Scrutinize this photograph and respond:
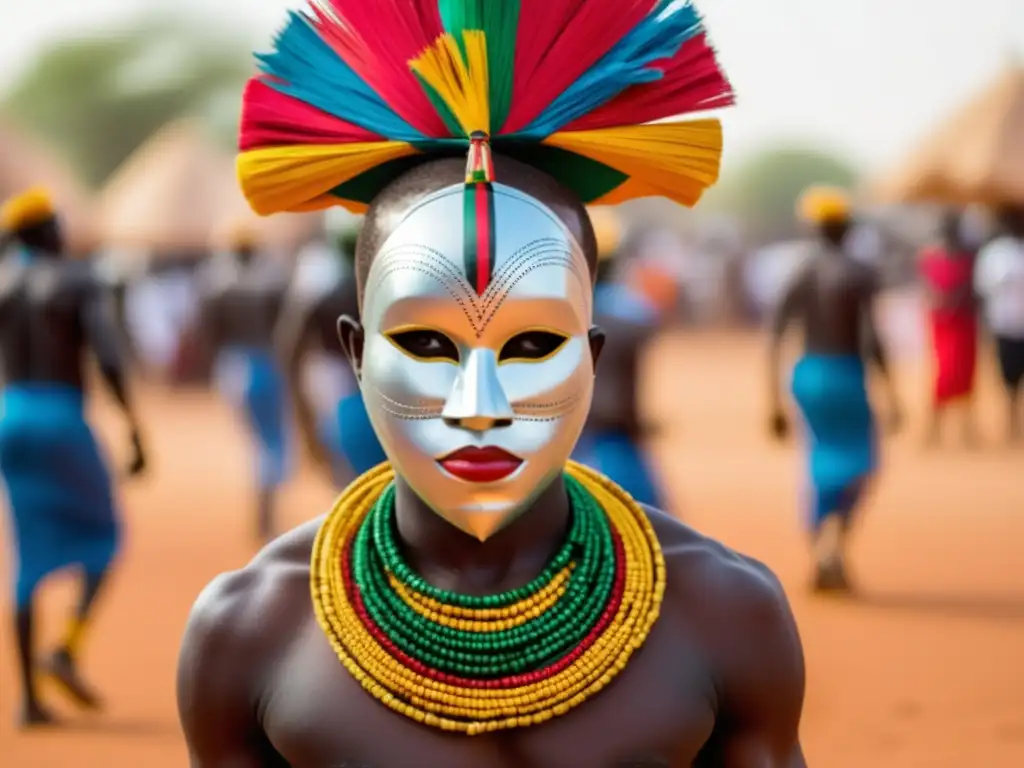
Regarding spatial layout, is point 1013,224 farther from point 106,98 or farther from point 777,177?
point 777,177

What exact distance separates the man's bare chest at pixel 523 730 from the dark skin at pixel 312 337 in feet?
17.3

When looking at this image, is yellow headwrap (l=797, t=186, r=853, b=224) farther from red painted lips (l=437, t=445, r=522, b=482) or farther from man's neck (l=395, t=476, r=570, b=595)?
red painted lips (l=437, t=445, r=522, b=482)

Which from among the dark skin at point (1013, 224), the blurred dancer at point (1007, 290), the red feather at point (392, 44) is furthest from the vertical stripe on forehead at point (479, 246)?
the dark skin at point (1013, 224)

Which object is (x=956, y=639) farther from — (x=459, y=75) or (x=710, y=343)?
(x=710, y=343)

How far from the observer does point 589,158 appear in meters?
2.57

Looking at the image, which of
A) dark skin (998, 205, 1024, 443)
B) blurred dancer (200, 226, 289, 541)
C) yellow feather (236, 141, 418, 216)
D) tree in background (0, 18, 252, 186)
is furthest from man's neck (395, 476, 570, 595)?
tree in background (0, 18, 252, 186)

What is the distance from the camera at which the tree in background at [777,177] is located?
7256 cm

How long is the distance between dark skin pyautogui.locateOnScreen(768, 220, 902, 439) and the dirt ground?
1.29 metres

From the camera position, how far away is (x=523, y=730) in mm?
2346

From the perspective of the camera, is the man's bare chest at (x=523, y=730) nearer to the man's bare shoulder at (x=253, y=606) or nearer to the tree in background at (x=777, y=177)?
the man's bare shoulder at (x=253, y=606)

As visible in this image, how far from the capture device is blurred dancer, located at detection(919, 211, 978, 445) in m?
14.1

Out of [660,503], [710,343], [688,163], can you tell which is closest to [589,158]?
[688,163]

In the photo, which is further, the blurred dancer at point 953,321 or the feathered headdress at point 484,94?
the blurred dancer at point 953,321

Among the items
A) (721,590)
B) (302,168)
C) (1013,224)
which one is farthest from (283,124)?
(1013,224)
